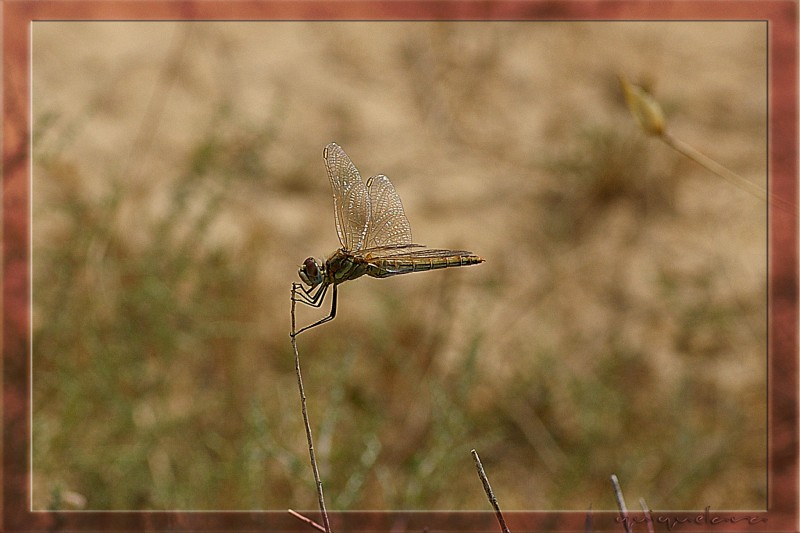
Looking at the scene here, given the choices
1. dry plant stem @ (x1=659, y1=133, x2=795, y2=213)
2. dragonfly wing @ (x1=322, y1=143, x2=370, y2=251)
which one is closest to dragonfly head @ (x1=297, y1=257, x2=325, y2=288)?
dragonfly wing @ (x1=322, y1=143, x2=370, y2=251)

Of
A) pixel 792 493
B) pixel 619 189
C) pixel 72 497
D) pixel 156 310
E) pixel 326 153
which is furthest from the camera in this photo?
pixel 619 189

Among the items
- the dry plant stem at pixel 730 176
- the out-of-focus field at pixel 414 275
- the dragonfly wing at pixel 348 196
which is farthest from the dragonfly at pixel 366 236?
the out-of-focus field at pixel 414 275

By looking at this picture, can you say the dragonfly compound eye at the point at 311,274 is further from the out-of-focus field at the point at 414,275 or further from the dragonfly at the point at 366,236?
the out-of-focus field at the point at 414,275

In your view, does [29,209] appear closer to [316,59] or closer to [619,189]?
[316,59]

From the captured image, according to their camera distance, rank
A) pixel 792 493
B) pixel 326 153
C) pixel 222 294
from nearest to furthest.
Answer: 1. pixel 326 153
2. pixel 222 294
3. pixel 792 493

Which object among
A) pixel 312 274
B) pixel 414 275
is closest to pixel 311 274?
pixel 312 274

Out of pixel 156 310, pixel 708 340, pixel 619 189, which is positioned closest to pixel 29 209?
pixel 156 310

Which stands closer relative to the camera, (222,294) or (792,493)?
(222,294)
